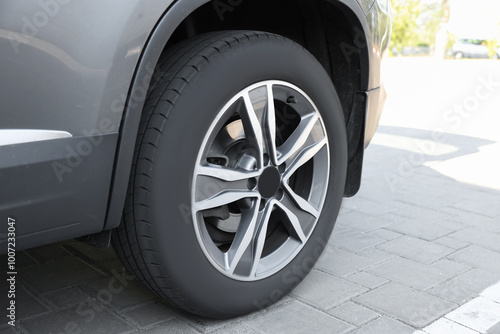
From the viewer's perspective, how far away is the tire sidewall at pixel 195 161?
172 cm

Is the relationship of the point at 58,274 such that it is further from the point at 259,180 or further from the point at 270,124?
the point at 270,124

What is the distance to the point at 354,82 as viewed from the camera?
2.50 metres

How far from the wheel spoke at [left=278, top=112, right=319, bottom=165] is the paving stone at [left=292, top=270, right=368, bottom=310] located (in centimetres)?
58

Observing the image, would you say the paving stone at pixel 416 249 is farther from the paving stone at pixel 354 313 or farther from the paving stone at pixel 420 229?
the paving stone at pixel 354 313

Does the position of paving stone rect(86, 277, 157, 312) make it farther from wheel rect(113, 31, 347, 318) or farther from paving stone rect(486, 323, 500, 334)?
paving stone rect(486, 323, 500, 334)

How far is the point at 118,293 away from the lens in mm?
2279

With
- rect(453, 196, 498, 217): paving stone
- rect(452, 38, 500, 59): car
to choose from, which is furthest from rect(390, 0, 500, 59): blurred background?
rect(453, 196, 498, 217): paving stone

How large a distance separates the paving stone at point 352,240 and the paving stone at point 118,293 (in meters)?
1.06

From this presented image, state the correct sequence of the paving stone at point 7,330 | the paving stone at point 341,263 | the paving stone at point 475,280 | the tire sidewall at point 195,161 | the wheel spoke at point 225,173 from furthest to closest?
1. the paving stone at point 341,263
2. the paving stone at point 475,280
3. the paving stone at point 7,330
4. the wheel spoke at point 225,173
5. the tire sidewall at point 195,161

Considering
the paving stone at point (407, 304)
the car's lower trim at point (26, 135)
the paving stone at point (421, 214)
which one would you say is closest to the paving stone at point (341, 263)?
the paving stone at point (407, 304)

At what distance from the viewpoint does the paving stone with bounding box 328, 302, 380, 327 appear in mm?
2102

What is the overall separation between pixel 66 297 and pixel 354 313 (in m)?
1.10

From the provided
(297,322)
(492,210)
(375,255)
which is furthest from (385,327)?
(492,210)

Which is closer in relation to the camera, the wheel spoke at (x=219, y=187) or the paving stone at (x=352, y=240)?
the wheel spoke at (x=219, y=187)
